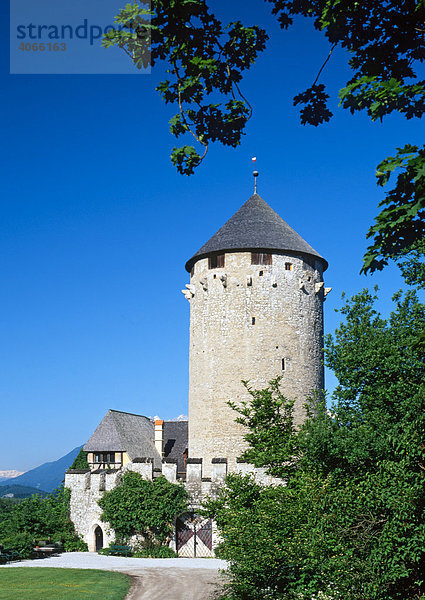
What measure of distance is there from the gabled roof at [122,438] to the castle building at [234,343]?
395 cm

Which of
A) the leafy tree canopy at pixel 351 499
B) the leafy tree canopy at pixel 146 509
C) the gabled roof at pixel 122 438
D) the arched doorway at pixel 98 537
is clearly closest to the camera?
the leafy tree canopy at pixel 351 499

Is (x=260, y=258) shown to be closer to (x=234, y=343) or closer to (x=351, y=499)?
(x=234, y=343)

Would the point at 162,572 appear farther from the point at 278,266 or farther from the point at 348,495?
the point at 278,266

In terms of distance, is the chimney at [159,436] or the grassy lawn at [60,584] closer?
the grassy lawn at [60,584]

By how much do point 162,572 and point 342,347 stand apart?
35.3 feet

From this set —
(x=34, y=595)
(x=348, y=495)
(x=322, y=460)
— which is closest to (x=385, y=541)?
(x=348, y=495)

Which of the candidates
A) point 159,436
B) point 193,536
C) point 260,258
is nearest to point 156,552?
point 193,536

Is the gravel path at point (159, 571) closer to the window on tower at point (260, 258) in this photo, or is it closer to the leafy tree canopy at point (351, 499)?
the leafy tree canopy at point (351, 499)

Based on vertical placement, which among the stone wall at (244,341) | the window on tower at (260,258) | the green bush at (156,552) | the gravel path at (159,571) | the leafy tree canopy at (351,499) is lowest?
the green bush at (156,552)

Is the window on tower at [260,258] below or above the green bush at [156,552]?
above

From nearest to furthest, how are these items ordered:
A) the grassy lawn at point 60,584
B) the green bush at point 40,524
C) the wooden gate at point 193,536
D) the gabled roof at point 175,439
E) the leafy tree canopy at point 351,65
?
1. the leafy tree canopy at point 351,65
2. the grassy lawn at point 60,584
3. the green bush at point 40,524
4. the wooden gate at point 193,536
5. the gabled roof at point 175,439

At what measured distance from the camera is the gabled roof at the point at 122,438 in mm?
37094

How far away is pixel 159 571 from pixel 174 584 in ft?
9.85

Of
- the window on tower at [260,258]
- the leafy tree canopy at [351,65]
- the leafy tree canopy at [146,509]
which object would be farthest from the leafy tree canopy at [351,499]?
the window on tower at [260,258]
